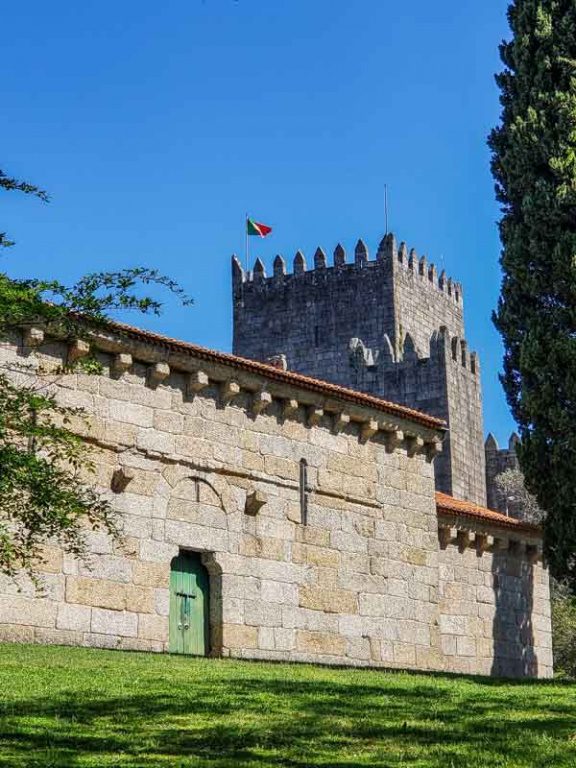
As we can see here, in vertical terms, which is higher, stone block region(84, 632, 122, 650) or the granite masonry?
the granite masonry

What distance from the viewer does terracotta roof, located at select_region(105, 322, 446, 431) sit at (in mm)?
19234

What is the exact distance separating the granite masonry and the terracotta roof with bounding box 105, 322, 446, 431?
3 centimetres

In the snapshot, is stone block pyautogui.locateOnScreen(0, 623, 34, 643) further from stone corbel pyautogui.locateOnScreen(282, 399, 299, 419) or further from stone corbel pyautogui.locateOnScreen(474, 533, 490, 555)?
stone corbel pyautogui.locateOnScreen(474, 533, 490, 555)

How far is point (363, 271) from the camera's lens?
5275 cm

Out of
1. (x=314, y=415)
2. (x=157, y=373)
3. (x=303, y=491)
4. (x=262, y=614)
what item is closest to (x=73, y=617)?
(x=262, y=614)

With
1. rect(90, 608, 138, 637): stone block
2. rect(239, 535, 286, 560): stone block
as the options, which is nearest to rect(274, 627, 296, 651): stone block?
rect(239, 535, 286, 560): stone block

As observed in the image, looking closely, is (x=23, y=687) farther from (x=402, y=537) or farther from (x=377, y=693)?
(x=402, y=537)

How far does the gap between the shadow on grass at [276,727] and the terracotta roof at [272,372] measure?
6161 mm

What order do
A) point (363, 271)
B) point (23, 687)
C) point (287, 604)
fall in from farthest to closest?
1. point (363, 271)
2. point (287, 604)
3. point (23, 687)

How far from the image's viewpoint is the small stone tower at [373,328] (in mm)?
45969

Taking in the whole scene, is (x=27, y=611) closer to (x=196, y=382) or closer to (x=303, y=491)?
(x=196, y=382)

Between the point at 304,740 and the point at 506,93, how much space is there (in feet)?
61.6

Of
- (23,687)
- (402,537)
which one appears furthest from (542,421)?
(23,687)

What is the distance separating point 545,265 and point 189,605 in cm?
1010
